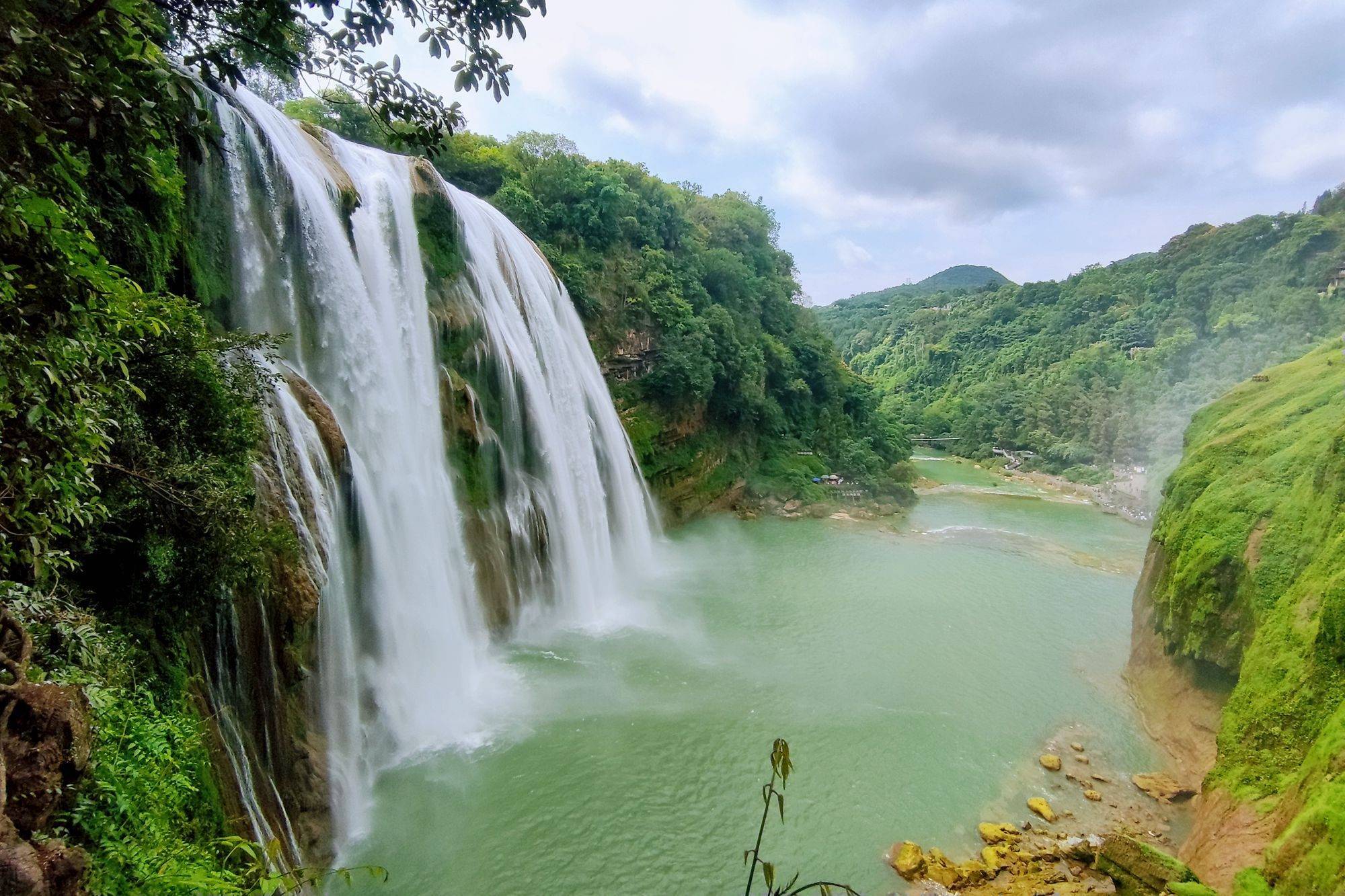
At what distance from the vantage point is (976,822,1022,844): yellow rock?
7.16 metres

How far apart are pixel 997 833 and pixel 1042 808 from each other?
854mm

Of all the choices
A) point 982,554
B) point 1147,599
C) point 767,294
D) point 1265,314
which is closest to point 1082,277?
point 1265,314

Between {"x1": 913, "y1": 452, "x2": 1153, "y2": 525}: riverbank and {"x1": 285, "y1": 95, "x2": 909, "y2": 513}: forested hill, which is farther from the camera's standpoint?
{"x1": 913, "y1": 452, "x2": 1153, "y2": 525}: riverbank

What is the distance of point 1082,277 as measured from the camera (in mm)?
68312

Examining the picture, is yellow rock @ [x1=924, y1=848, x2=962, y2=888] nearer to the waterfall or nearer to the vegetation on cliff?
the waterfall

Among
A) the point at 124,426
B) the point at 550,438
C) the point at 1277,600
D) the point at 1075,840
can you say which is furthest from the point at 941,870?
the point at 550,438

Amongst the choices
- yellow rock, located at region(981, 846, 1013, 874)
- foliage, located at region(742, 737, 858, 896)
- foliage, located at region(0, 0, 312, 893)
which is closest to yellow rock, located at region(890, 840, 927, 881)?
yellow rock, located at region(981, 846, 1013, 874)

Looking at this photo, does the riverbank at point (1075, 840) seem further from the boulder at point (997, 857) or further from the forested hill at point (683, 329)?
the forested hill at point (683, 329)

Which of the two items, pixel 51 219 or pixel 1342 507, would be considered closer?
pixel 51 219

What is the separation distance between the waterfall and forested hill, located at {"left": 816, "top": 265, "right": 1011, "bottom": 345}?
46.1 meters

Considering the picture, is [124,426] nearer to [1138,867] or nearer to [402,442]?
[402,442]

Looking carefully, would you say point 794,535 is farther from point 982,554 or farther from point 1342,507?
point 1342,507

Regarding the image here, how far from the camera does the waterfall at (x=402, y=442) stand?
24.1 feet

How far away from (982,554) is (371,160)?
56.6 feet
